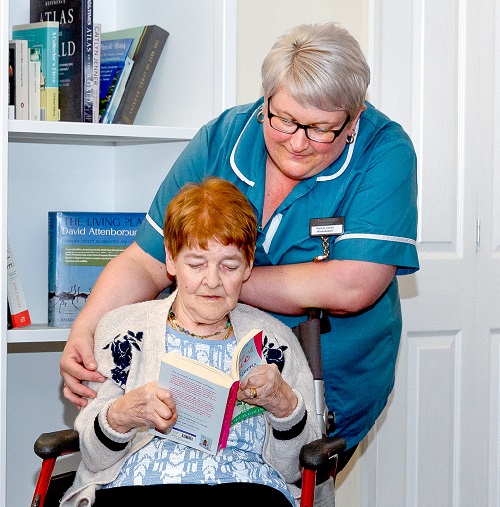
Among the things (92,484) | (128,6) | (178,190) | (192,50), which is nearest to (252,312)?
(178,190)

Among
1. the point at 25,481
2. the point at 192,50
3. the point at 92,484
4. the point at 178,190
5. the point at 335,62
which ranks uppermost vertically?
the point at 192,50

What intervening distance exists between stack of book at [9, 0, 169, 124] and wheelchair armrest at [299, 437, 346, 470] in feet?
3.98

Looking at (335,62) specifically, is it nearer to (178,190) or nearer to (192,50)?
(178,190)

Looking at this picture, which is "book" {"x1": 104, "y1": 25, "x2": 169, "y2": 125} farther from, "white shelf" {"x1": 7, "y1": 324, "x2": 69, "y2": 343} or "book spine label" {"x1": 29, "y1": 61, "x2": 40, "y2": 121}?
"white shelf" {"x1": 7, "y1": 324, "x2": 69, "y2": 343}

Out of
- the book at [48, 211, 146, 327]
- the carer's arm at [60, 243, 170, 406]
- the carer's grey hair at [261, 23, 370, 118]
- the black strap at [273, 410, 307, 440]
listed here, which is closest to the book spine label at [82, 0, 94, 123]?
the book at [48, 211, 146, 327]

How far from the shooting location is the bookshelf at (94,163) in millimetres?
2646

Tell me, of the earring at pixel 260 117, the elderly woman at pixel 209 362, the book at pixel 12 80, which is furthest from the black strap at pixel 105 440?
the book at pixel 12 80

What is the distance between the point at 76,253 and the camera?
2.67 m

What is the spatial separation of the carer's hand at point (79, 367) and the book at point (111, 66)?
33.2 inches

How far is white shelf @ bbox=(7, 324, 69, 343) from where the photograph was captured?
8.07ft

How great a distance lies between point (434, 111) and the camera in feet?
10.1

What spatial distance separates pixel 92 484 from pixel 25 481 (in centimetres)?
112

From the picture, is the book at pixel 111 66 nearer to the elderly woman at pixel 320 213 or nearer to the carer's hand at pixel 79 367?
the elderly woman at pixel 320 213

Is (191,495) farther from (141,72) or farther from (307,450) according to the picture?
(141,72)
